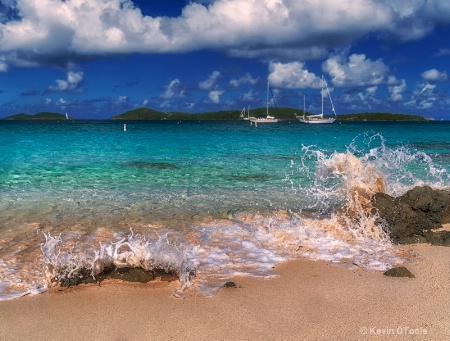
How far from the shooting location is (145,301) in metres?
6.11

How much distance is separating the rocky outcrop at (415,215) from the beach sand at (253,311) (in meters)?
1.90

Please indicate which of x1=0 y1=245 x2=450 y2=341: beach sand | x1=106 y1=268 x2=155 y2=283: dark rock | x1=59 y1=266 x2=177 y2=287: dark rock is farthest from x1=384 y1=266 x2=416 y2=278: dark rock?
x1=106 y1=268 x2=155 y2=283: dark rock

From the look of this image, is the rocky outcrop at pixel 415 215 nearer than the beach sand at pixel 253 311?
No

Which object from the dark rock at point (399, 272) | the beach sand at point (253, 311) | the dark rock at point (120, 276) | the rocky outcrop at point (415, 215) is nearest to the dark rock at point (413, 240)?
the rocky outcrop at point (415, 215)

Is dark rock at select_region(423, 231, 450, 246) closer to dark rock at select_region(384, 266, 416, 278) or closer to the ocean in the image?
the ocean

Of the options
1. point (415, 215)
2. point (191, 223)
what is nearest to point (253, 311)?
point (191, 223)

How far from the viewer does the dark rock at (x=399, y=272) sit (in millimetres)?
7000

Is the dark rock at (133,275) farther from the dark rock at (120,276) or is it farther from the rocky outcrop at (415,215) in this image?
the rocky outcrop at (415,215)

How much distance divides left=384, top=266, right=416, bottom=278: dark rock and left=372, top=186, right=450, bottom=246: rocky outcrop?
75.8 inches

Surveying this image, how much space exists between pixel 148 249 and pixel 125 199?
660cm

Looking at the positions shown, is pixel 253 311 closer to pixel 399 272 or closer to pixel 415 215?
pixel 399 272

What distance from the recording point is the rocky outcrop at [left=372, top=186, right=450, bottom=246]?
895 cm

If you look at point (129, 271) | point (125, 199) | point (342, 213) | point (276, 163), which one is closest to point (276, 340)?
→ point (129, 271)

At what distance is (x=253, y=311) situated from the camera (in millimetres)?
5820
